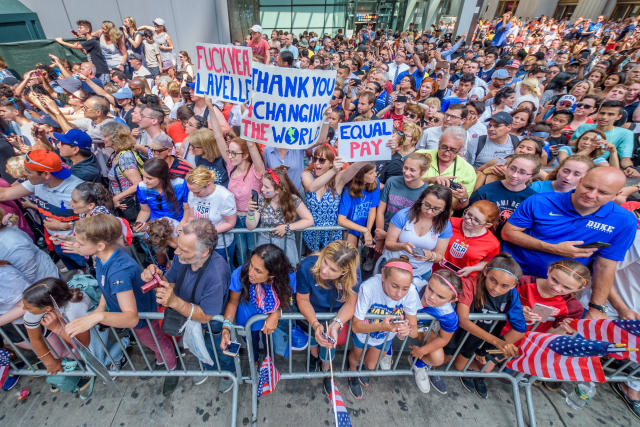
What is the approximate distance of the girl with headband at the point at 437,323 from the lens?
8.61 feet

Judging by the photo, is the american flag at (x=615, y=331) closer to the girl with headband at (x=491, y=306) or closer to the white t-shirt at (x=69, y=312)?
the girl with headband at (x=491, y=306)

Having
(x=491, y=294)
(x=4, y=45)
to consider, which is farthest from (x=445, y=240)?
(x=4, y=45)

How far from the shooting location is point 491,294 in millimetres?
2770

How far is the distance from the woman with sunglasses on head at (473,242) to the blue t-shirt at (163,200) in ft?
10.7

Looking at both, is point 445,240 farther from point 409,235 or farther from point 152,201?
point 152,201

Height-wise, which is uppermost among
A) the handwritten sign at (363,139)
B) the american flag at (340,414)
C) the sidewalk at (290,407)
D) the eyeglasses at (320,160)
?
the handwritten sign at (363,139)

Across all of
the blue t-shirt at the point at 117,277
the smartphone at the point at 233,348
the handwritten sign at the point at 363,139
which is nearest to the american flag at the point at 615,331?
the handwritten sign at the point at 363,139

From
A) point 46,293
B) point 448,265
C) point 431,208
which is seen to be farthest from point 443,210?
point 46,293

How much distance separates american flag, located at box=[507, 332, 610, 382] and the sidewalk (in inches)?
35.2

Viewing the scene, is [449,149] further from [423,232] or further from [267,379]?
[267,379]

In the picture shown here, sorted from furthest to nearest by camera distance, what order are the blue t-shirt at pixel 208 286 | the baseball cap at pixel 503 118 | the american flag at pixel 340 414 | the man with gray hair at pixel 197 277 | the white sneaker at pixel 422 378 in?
the baseball cap at pixel 503 118 < the white sneaker at pixel 422 378 < the blue t-shirt at pixel 208 286 < the man with gray hair at pixel 197 277 < the american flag at pixel 340 414

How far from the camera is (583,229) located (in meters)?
2.83

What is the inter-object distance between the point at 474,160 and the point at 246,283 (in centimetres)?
397

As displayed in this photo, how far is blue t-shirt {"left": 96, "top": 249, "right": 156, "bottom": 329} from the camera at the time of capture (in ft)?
8.11
